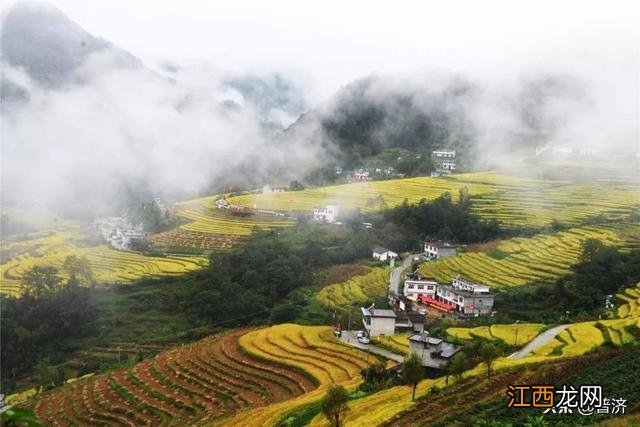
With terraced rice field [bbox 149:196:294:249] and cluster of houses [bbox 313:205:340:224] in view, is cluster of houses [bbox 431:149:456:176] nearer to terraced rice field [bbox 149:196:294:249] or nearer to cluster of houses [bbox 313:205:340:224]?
cluster of houses [bbox 313:205:340:224]

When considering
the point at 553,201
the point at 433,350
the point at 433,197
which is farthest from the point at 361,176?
the point at 433,350

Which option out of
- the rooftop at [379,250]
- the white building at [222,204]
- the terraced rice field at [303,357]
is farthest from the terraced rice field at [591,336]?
the white building at [222,204]

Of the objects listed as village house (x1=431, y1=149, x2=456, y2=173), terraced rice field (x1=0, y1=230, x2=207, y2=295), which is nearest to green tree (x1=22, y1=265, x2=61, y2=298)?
terraced rice field (x1=0, y1=230, x2=207, y2=295)

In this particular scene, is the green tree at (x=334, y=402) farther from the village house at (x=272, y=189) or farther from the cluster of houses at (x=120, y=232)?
the village house at (x=272, y=189)

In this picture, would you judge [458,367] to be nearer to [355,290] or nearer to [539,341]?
[539,341]

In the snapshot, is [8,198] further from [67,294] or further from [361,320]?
[361,320]
